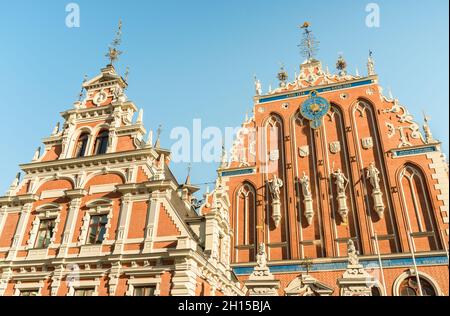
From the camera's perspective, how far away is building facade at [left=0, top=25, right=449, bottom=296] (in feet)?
54.9

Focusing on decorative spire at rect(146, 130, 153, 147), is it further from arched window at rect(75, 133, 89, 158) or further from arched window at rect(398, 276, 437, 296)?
arched window at rect(398, 276, 437, 296)

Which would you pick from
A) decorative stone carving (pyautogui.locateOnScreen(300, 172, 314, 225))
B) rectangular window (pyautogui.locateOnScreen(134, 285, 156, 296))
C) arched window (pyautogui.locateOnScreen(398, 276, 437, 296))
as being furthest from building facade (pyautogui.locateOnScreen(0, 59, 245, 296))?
arched window (pyautogui.locateOnScreen(398, 276, 437, 296))

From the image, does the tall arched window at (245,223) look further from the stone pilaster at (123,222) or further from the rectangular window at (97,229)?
the rectangular window at (97,229)

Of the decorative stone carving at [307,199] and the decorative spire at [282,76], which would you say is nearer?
the decorative stone carving at [307,199]

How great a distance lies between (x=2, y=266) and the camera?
18344 mm

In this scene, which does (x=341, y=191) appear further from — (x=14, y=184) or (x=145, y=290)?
(x=14, y=184)

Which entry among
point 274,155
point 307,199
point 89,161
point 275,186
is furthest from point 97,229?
point 274,155

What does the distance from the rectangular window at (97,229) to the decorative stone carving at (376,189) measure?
1523 cm

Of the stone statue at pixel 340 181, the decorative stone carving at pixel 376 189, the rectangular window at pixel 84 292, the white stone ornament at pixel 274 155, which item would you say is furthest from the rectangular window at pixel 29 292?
the decorative stone carving at pixel 376 189

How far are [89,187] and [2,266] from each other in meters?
5.49

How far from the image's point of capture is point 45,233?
19.2m

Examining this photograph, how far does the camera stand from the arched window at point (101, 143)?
21203 millimetres

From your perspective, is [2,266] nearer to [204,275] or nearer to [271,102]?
[204,275]
